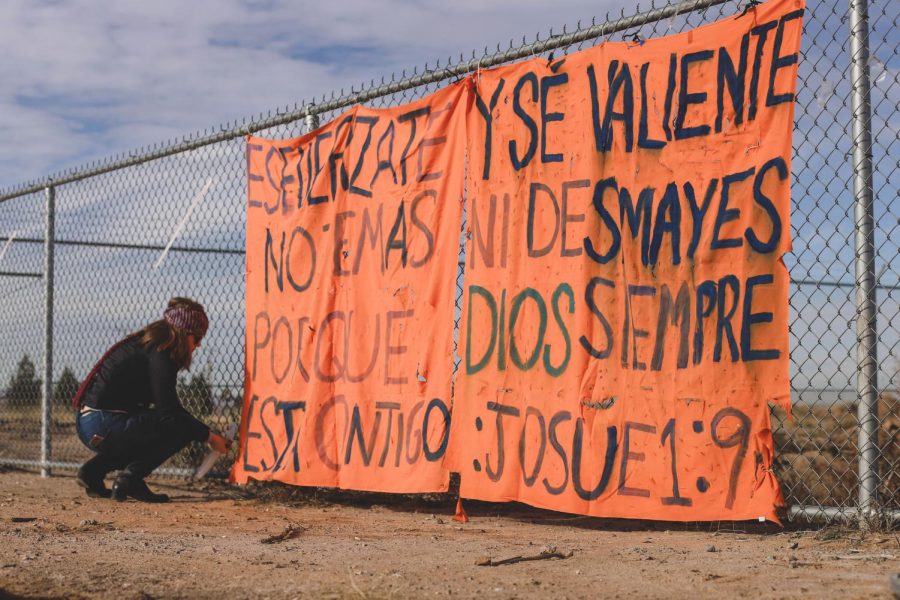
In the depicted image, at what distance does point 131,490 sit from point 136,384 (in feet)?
2.13

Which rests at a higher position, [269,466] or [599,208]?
[599,208]

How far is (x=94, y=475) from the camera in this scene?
662cm

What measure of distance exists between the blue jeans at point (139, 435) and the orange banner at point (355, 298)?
414 mm

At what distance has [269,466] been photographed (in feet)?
20.8

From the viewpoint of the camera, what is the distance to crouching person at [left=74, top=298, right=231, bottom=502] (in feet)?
21.2

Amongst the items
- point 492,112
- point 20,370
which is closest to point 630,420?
point 492,112

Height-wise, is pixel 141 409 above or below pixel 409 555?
above

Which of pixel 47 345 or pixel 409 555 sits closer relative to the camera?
pixel 409 555

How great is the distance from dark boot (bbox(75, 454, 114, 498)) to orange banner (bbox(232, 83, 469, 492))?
86 cm

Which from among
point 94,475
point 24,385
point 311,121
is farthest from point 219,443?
point 24,385

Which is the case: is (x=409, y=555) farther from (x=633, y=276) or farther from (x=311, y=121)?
(x=311, y=121)

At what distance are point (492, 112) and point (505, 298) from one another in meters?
0.95

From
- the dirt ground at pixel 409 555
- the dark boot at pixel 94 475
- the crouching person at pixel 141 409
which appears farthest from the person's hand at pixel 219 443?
the dark boot at pixel 94 475

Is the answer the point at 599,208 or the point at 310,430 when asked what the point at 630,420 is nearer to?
the point at 599,208
